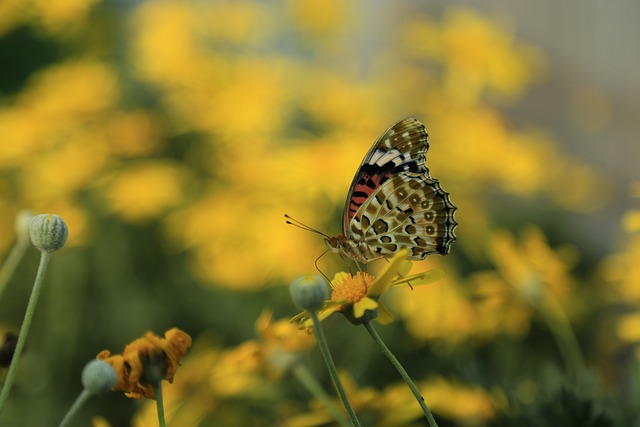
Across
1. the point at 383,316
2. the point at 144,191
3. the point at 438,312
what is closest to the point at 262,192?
the point at 144,191

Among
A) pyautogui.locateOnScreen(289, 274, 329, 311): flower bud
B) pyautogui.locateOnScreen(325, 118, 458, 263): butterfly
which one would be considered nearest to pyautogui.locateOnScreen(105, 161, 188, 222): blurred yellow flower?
pyautogui.locateOnScreen(325, 118, 458, 263): butterfly

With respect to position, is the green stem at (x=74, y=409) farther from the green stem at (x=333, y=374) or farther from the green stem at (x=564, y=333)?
the green stem at (x=564, y=333)

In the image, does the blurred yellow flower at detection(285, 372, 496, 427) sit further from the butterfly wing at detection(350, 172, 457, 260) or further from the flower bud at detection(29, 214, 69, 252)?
the flower bud at detection(29, 214, 69, 252)

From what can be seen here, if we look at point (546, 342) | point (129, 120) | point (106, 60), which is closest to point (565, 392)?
point (546, 342)

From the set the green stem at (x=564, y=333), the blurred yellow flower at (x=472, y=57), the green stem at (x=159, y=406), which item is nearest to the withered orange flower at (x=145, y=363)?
the green stem at (x=159, y=406)

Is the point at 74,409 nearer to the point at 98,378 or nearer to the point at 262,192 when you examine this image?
the point at 98,378

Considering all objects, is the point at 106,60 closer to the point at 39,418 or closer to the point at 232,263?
the point at 232,263
